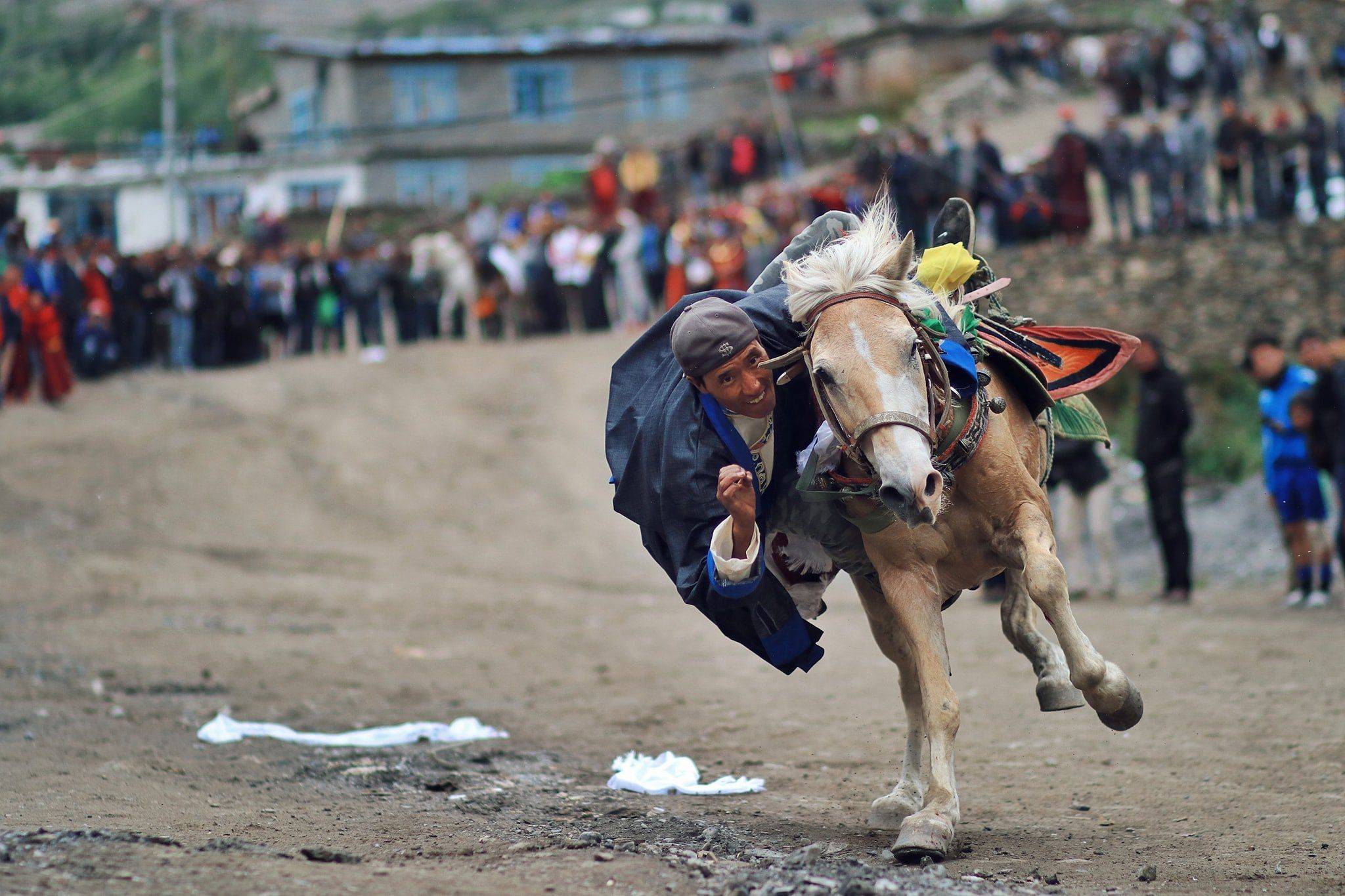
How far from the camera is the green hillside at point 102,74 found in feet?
111

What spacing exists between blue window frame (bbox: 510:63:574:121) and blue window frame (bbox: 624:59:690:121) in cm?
184

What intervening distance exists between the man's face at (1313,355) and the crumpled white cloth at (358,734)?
683 cm

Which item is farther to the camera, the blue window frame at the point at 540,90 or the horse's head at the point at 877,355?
the blue window frame at the point at 540,90

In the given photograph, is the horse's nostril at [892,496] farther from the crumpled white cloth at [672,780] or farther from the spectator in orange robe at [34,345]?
the spectator in orange robe at [34,345]

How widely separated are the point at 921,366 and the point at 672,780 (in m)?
2.79

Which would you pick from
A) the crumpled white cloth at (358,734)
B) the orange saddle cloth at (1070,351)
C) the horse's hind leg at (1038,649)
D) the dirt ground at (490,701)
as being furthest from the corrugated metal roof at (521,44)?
the horse's hind leg at (1038,649)

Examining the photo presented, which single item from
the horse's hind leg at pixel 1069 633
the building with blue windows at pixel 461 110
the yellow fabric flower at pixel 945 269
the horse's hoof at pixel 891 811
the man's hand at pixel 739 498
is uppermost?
the building with blue windows at pixel 461 110

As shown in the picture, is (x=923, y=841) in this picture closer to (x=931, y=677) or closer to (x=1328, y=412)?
(x=931, y=677)

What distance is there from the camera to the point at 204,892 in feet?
13.8

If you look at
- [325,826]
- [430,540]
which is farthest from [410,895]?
[430,540]

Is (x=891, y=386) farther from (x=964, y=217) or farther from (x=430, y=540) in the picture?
(x=430, y=540)

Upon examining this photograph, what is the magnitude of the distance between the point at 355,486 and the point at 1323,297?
12040mm

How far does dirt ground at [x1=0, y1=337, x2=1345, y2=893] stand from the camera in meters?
4.92

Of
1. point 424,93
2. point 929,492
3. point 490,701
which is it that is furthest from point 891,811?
point 424,93
